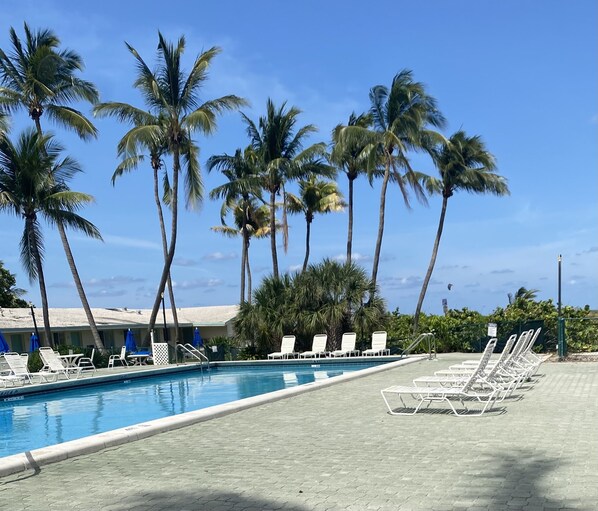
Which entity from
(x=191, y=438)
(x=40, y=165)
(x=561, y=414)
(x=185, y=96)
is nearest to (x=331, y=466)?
(x=191, y=438)

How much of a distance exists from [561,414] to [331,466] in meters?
4.23

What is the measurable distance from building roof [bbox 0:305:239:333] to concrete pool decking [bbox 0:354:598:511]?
20.6 m

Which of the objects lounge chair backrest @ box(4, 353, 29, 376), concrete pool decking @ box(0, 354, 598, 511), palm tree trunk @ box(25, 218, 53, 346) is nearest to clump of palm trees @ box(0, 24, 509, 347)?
palm tree trunk @ box(25, 218, 53, 346)

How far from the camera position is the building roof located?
33675 mm

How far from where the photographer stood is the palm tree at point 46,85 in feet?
90.4

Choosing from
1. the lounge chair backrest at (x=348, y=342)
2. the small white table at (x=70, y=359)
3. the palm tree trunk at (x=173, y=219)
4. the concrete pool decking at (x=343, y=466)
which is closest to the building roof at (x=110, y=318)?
the palm tree trunk at (x=173, y=219)

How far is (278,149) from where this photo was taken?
34812 mm

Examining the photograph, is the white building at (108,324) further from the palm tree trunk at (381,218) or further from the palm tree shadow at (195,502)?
the palm tree shadow at (195,502)

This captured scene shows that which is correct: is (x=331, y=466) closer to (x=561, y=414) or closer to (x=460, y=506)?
(x=460, y=506)

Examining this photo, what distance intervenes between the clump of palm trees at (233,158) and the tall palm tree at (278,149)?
54 mm

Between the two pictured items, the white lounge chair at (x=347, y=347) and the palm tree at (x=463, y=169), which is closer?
the white lounge chair at (x=347, y=347)

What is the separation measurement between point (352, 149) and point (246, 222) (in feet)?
30.1

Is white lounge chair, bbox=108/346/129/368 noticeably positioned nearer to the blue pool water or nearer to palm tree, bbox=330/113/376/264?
the blue pool water

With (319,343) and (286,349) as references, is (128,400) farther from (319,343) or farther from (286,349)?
(319,343)
